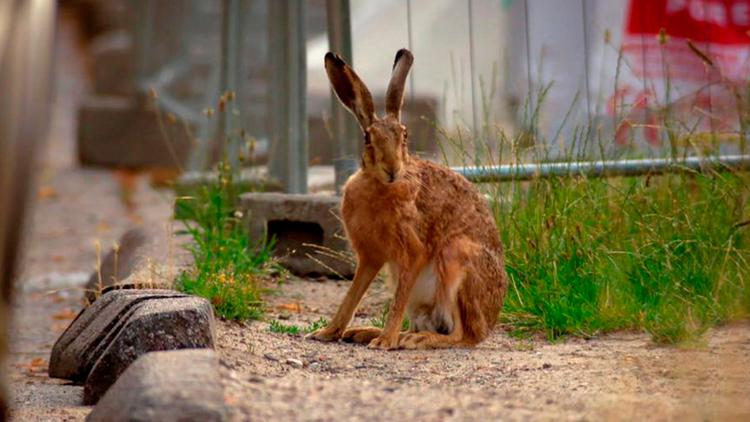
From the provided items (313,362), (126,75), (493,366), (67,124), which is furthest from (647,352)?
(67,124)

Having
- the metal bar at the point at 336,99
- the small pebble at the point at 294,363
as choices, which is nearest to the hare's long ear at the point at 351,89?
the small pebble at the point at 294,363

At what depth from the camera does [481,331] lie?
4656 mm

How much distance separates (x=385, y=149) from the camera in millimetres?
4336

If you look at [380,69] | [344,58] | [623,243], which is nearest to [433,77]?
[380,69]

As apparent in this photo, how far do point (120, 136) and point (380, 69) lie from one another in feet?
15.0

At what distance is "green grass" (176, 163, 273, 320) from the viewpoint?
488 cm

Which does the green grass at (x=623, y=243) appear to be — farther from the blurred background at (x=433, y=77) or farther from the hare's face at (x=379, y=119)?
the hare's face at (x=379, y=119)

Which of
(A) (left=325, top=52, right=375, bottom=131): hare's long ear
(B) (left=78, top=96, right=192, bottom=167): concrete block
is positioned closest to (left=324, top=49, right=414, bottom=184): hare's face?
(A) (left=325, top=52, right=375, bottom=131): hare's long ear

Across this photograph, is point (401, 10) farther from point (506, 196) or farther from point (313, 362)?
point (313, 362)

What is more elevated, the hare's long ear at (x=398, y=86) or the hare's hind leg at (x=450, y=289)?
the hare's long ear at (x=398, y=86)

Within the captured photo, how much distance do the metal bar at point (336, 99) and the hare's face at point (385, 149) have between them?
168 centimetres

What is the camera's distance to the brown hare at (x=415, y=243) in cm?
452

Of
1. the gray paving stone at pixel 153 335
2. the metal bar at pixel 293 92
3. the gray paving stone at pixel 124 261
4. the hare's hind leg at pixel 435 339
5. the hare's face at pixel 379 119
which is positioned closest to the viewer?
the gray paving stone at pixel 153 335

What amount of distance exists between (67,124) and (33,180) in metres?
16.1
